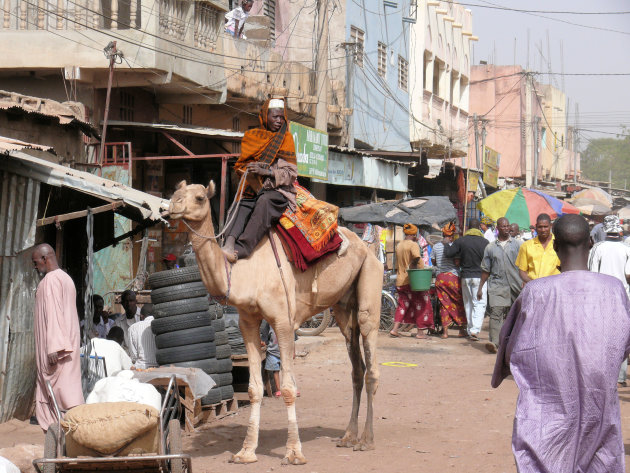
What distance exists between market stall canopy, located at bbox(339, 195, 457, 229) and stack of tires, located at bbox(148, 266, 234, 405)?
1102 cm

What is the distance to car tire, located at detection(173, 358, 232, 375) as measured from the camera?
9.95 meters

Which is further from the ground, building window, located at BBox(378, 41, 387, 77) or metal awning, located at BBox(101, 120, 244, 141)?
building window, located at BBox(378, 41, 387, 77)

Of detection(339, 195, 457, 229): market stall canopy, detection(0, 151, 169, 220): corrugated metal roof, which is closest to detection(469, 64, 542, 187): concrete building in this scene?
detection(339, 195, 457, 229): market stall canopy

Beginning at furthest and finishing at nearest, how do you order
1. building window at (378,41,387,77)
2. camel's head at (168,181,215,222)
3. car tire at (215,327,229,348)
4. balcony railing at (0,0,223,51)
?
building window at (378,41,387,77) < balcony railing at (0,0,223,51) < car tire at (215,327,229,348) < camel's head at (168,181,215,222)

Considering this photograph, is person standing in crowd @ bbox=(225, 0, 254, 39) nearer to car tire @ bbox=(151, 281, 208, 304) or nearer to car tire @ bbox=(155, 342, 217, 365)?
car tire @ bbox=(151, 281, 208, 304)

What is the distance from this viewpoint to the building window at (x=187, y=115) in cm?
2111

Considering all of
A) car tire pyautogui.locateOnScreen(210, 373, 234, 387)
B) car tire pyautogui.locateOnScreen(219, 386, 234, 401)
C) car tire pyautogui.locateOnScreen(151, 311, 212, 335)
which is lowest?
car tire pyautogui.locateOnScreen(219, 386, 234, 401)

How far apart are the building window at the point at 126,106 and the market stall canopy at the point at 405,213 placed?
5.17 m

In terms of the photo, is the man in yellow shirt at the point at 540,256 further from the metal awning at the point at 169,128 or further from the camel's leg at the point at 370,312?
the metal awning at the point at 169,128

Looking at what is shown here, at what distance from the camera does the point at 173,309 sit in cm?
997

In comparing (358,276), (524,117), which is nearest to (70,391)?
(358,276)

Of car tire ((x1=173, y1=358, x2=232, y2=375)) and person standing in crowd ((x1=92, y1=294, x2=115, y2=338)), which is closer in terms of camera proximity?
car tire ((x1=173, y1=358, x2=232, y2=375))

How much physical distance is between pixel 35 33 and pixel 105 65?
58.5 inches

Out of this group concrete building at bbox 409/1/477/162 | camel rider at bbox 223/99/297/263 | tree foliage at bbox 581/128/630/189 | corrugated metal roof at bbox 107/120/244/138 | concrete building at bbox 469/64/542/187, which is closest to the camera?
camel rider at bbox 223/99/297/263
